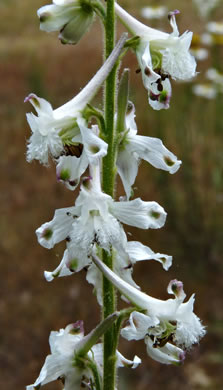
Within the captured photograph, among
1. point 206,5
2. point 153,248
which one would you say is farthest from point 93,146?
point 206,5

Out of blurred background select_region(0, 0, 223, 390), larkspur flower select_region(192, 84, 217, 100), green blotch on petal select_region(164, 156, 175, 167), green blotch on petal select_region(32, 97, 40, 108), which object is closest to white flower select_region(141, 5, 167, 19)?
blurred background select_region(0, 0, 223, 390)

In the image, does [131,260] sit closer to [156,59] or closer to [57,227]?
[57,227]

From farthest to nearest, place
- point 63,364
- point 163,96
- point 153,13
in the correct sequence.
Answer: point 153,13
point 63,364
point 163,96

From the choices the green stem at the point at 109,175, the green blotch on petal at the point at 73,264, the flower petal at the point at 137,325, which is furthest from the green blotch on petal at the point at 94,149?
the flower petal at the point at 137,325

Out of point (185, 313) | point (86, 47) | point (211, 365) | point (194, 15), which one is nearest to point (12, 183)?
point (211, 365)

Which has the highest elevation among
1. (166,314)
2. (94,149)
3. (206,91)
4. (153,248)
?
(94,149)

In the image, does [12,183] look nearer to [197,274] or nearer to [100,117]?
[197,274]

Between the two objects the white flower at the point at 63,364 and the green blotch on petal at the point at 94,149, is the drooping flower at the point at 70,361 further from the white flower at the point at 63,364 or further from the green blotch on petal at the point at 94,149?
the green blotch on petal at the point at 94,149
